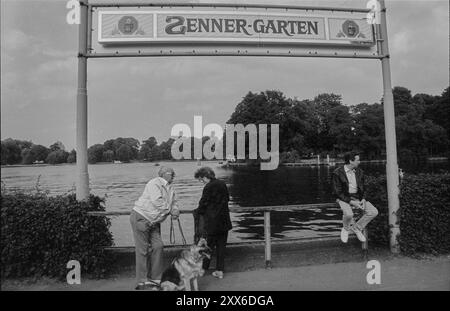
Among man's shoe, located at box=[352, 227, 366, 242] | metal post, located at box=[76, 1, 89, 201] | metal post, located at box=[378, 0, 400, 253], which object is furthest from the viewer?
metal post, located at box=[378, 0, 400, 253]

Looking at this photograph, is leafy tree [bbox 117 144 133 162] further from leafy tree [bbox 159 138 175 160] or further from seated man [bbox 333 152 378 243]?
seated man [bbox 333 152 378 243]

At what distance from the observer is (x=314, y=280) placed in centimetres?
673

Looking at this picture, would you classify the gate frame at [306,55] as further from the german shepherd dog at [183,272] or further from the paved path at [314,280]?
the german shepherd dog at [183,272]

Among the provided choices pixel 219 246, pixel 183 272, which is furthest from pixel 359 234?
pixel 183 272

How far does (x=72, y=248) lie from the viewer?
689 cm

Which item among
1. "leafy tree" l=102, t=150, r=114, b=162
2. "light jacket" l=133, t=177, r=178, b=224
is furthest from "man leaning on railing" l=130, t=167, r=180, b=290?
"leafy tree" l=102, t=150, r=114, b=162

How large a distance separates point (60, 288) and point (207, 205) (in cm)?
273

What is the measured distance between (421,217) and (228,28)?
215 inches

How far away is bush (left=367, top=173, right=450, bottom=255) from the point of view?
8.13 metres

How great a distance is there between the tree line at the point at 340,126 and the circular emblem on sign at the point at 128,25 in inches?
3576

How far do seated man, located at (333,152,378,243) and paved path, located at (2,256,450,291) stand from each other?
81 centimetres

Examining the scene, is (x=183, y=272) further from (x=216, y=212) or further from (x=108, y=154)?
(x=108, y=154)

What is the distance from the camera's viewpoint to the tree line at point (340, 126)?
106375mm

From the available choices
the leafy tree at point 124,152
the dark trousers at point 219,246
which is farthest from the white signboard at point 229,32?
the leafy tree at point 124,152
